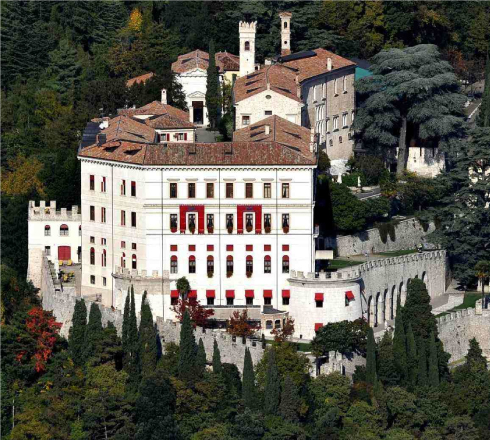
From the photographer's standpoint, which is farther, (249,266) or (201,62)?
(201,62)

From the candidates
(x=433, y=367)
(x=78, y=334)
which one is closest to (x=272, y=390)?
(x=433, y=367)

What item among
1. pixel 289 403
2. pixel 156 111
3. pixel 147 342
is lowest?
pixel 289 403

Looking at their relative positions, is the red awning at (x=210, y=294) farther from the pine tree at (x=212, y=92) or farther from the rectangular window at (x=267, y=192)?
the pine tree at (x=212, y=92)

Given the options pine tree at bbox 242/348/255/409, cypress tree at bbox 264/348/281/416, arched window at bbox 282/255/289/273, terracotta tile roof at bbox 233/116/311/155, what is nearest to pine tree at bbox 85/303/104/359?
pine tree at bbox 242/348/255/409

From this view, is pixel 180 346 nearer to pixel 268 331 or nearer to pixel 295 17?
pixel 268 331

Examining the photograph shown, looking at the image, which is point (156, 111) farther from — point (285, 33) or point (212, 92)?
point (285, 33)

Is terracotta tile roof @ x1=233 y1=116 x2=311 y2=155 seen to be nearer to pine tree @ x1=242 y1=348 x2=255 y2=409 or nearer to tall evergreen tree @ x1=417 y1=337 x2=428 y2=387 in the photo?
tall evergreen tree @ x1=417 y1=337 x2=428 y2=387
